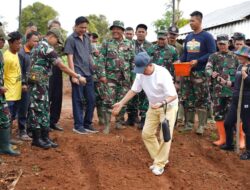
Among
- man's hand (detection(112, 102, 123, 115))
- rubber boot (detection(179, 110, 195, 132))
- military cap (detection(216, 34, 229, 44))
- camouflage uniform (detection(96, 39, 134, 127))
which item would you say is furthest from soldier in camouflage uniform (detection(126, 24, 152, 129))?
man's hand (detection(112, 102, 123, 115))

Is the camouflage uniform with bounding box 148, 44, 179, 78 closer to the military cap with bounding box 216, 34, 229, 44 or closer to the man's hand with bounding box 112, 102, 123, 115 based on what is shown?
the military cap with bounding box 216, 34, 229, 44

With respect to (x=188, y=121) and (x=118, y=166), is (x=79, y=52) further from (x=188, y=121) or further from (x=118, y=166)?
(x=188, y=121)

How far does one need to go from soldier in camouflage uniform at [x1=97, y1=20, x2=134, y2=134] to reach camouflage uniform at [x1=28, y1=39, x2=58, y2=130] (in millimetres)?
1429

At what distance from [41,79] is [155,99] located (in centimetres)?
183

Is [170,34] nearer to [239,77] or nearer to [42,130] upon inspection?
[239,77]

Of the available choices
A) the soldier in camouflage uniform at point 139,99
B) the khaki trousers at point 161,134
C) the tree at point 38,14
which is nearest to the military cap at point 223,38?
the soldier in camouflage uniform at point 139,99

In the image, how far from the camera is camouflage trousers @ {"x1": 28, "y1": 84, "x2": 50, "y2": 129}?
5863 millimetres

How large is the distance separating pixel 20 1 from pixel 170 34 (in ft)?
51.5

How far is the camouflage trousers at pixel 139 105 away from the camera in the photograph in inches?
294

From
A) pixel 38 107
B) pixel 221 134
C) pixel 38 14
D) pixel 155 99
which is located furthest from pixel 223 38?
pixel 38 14

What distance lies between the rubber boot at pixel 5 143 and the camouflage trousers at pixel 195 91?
10.9 feet

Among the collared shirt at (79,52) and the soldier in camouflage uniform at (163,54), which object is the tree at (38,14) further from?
the collared shirt at (79,52)

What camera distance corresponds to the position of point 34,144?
6152 mm

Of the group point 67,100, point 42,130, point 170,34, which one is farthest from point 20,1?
point 42,130
